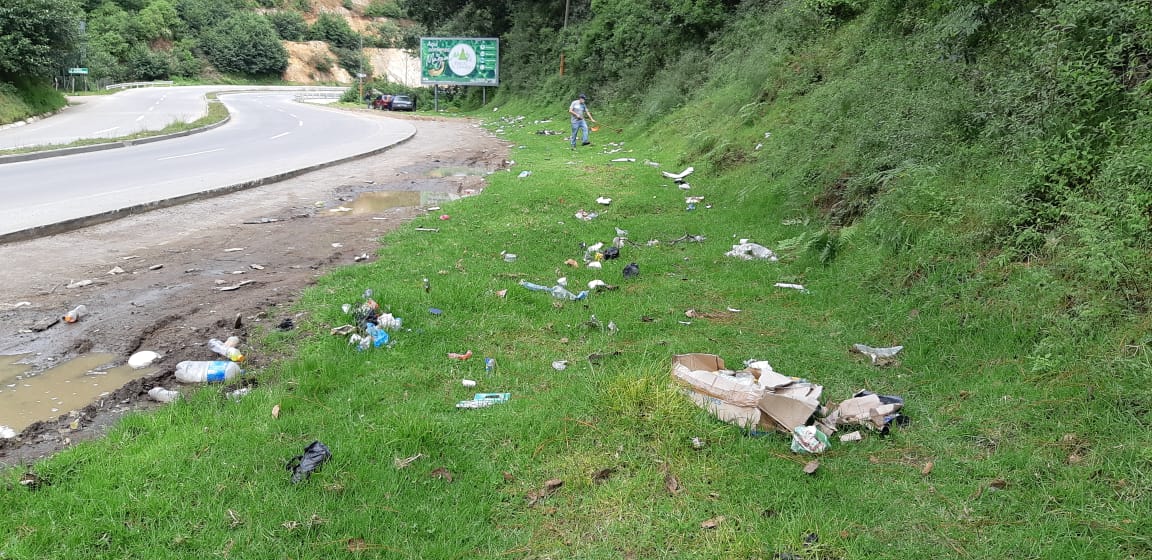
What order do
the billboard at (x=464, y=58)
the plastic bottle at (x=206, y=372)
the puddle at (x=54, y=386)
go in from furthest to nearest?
1. the billboard at (x=464, y=58)
2. the plastic bottle at (x=206, y=372)
3. the puddle at (x=54, y=386)

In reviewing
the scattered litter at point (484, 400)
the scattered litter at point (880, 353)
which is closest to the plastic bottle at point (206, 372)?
the scattered litter at point (484, 400)

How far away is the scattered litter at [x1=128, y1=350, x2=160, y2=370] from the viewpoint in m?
4.73

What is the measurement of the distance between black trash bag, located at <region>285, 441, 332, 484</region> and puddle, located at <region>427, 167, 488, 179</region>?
38.2 ft

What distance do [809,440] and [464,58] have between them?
3881 centimetres

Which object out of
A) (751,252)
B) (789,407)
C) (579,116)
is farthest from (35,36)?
(789,407)

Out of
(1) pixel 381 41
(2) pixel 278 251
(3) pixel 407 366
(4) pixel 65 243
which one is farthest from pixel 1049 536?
(1) pixel 381 41

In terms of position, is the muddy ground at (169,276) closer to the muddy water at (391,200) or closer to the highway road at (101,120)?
the muddy water at (391,200)

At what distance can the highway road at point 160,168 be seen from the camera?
982 centimetres

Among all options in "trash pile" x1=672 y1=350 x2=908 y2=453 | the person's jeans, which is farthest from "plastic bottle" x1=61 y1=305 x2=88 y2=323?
the person's jeans

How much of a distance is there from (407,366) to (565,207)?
19.0ft

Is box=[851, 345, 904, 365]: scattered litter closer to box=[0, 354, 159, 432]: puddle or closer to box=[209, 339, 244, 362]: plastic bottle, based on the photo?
box=[209, 339, 244, 362]: plastic bottle

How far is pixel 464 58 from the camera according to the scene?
39250 mm

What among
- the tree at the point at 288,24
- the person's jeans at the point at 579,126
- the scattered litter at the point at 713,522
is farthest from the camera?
the tree at the point at 288,24

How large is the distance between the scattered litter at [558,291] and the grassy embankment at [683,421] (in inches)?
6.3
